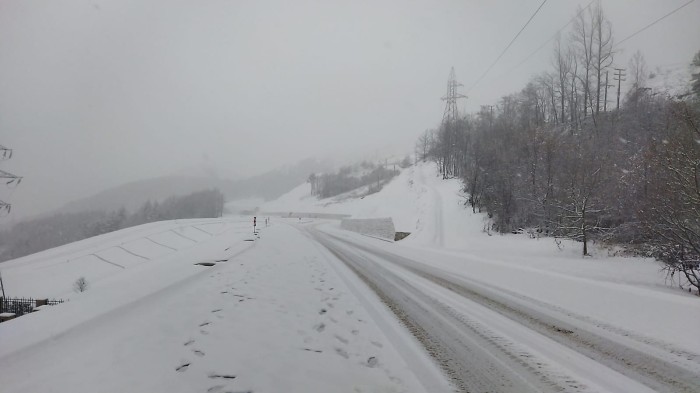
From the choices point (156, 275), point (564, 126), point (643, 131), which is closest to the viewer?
point (156, 275)

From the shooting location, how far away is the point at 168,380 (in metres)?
3.17

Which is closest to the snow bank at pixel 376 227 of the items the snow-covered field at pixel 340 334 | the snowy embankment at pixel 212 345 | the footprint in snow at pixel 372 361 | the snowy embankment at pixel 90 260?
the snowy embankment at pixel 90 260

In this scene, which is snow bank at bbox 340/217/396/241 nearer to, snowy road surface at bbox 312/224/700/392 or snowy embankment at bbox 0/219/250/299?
snowy embankment at bbox 0/219/250/299

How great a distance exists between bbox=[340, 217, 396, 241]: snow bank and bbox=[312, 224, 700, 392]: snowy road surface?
22.4 meters

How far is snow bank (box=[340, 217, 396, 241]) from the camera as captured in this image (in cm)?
2969

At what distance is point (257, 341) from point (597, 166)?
20.7 m

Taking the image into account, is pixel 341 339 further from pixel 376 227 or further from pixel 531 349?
pixel 376 227

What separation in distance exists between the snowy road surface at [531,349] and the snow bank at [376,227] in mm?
22413

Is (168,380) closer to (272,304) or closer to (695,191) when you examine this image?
(272,304)

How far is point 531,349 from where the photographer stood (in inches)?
165

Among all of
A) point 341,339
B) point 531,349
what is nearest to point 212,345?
point 341,339

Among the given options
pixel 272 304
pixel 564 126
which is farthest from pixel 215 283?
pixel 564 126

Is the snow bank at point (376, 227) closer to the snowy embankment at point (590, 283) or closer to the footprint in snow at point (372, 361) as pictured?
the snowy embankment at point (590, 283)

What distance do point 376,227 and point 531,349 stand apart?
27.2 meters
